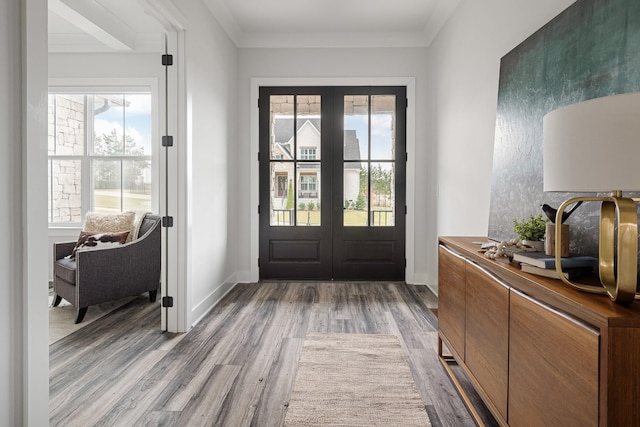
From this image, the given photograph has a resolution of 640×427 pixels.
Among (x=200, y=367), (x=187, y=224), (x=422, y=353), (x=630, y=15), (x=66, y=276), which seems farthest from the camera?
(x=66, y=276)

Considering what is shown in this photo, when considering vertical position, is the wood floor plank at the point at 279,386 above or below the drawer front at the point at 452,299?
below

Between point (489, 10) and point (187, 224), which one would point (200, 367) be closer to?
point (187, 224)

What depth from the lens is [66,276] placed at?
3160 millimetres

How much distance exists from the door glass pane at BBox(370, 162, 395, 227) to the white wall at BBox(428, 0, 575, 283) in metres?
0.57

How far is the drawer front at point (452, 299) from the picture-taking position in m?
1.90

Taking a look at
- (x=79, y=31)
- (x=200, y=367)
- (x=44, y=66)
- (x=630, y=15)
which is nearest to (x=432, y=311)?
(x=200, y=367)

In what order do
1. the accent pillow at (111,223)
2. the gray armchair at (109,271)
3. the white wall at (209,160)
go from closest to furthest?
the white wall at (209,160)
the gray armchair at (109,271)
the accent pillow at (111,223)

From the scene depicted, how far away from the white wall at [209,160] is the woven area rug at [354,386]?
1201mm

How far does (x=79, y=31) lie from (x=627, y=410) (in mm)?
5278

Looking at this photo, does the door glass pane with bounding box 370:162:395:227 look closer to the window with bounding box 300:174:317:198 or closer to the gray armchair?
the window with bounding box 300:174:317:198

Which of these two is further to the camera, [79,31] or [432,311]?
[79,31]

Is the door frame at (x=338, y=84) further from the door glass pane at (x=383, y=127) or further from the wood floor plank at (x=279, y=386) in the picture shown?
the wood floor plank at (x=279, y=386)

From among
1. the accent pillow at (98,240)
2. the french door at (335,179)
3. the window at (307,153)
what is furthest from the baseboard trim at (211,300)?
the window at (307,153)

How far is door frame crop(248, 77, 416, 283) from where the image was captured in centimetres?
425
